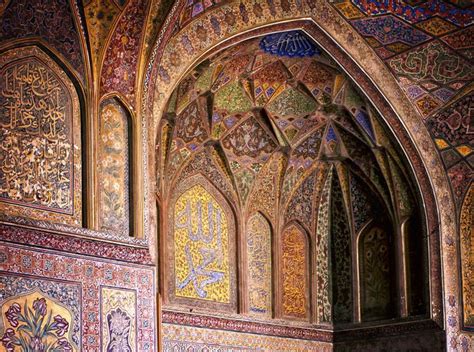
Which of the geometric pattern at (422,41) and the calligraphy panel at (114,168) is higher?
the geometric pattern at (422,41)

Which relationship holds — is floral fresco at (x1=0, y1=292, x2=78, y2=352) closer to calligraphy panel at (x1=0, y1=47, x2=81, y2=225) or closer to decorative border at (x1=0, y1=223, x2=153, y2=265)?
decorative border at (x1=0, y1=223, x2=153, y2=265)

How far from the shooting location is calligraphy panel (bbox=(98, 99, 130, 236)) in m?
11.3

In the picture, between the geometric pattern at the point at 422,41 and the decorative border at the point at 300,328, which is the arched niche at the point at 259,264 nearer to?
the decorative border at the point at 300,328

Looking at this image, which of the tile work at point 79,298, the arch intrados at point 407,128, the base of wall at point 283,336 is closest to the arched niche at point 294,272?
the base of wall at point 283,336

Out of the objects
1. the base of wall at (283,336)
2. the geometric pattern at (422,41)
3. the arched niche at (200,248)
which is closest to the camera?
the geometric pattern at (422,41)

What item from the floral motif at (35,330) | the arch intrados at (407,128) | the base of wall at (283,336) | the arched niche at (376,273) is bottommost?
the floral motif at (35,330)

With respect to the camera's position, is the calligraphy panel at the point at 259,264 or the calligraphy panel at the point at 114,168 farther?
the calligraphy panel at the point at 259,264

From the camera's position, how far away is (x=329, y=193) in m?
17.5

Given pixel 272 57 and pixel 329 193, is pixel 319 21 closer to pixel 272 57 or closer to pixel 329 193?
pixel 272 57

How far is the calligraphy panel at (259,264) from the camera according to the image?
16.5 meters

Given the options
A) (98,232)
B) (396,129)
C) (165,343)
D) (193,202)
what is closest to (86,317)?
(98,232)

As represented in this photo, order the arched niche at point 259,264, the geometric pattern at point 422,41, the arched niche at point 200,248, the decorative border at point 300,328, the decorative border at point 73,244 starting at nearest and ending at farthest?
the decorative border at point 73,244 → the geometric pattern at point 422,41 → the decorative border at point 300,328 → the arched niche at point 200,248 → the arched niche at point 259,264

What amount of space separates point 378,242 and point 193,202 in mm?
3124

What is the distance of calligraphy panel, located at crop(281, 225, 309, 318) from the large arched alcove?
0.12 feet
